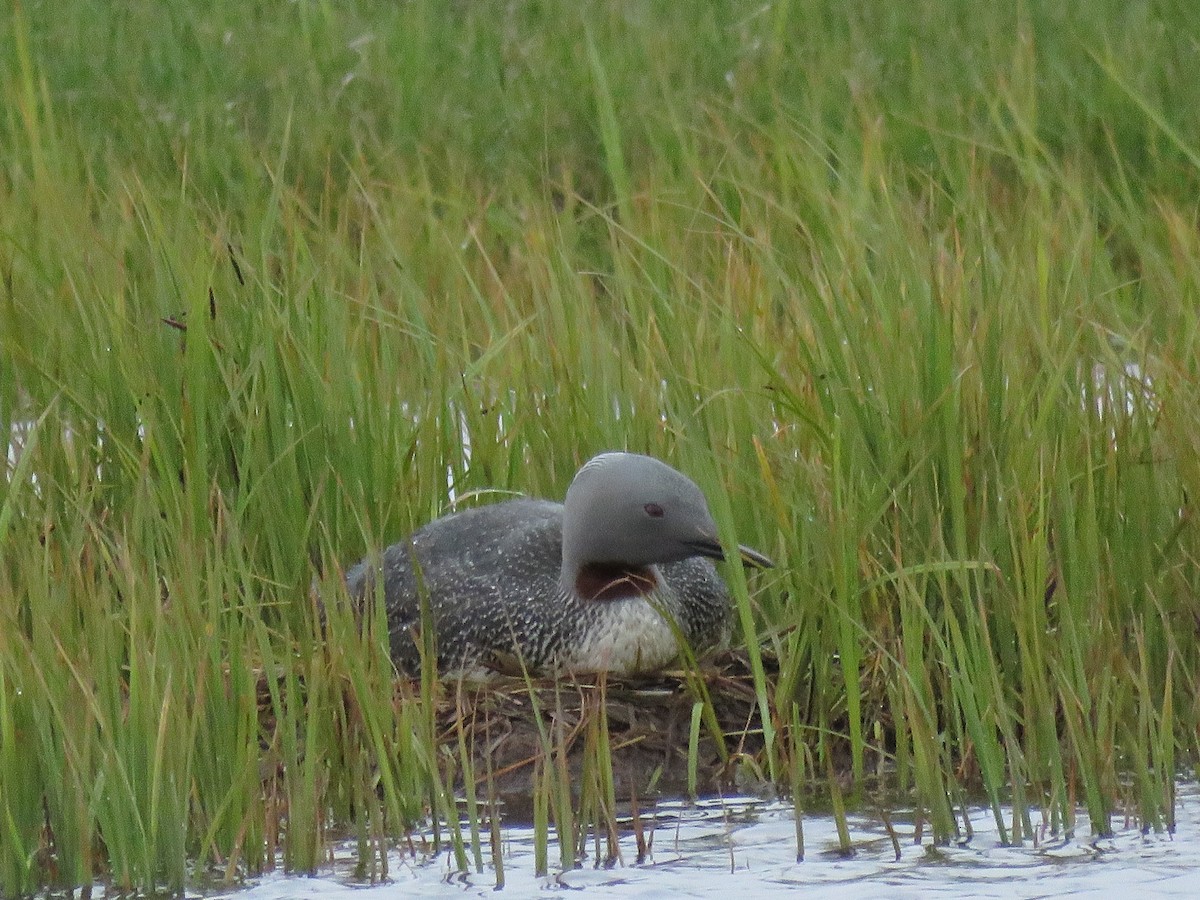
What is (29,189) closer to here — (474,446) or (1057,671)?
(474,446)

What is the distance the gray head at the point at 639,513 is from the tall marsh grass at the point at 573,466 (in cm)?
15

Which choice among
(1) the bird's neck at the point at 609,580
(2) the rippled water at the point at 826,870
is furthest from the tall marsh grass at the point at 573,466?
(1) the bird's neck at the point at 609,580

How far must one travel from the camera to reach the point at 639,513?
4.64 m

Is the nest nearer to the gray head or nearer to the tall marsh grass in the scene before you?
the tall marsh grass

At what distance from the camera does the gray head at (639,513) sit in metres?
4.61

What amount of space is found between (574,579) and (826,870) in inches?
56.2

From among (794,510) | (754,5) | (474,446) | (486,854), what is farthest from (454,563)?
(754,5)

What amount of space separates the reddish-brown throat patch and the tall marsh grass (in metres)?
0.26

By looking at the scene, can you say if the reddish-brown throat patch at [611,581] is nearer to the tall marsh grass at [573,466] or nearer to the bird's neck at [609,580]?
the bird's neck at [609,580]

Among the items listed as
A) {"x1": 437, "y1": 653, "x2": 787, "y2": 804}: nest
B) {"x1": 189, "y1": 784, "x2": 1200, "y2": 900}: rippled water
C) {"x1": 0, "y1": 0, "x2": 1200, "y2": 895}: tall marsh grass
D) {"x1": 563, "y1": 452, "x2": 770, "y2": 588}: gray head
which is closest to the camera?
{"x1": 189, "y1": 784, "x2": 1200, "y2": 900}: rippled water

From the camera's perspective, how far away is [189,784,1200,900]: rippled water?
3.42 metres

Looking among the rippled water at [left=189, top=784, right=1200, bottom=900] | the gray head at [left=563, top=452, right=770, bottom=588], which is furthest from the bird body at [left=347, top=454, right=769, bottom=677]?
the rippled water at [left=189, top=784, right=1200, bottom=900]

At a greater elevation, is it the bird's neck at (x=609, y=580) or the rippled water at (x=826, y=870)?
the bird's neck at (x=609, y=580)

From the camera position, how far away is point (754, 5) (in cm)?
866
